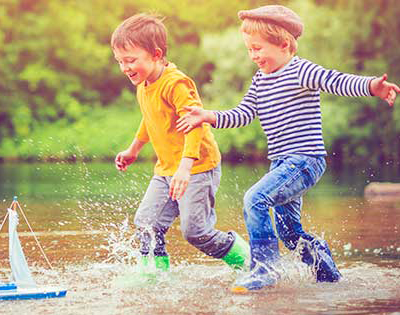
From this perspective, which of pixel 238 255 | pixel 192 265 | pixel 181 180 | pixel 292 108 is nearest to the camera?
pixel 181 180

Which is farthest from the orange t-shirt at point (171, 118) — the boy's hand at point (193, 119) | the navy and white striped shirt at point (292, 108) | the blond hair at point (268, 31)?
the blond hair at point (268, 31)

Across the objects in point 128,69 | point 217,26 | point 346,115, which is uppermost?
point 217,26

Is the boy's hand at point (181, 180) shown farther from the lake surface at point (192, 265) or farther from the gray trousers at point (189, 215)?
the lake surface at point (192, 265)

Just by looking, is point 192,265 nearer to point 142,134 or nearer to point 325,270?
point 142,134

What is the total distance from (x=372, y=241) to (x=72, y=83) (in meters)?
27.4

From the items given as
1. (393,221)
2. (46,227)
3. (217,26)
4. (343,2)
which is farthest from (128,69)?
(217,26)

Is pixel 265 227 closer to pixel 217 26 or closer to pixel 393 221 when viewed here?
pixel 393 221

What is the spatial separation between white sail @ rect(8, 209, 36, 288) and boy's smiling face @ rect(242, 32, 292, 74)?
153 centimetres

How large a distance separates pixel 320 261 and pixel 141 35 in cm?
158

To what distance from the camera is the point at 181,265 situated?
5918mm

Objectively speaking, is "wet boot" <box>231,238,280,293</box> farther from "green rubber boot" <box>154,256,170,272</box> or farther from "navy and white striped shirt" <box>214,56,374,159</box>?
"green rubber boot" <box>154,256,170,272</box>

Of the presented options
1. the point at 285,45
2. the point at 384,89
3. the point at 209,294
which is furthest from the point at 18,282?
the point at 384,89

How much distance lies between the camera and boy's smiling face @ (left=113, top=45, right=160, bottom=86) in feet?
17.2

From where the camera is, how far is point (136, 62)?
523 cm
